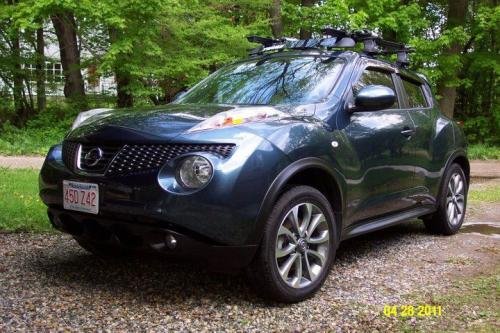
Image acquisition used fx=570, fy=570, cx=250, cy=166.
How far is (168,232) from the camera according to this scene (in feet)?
10.8

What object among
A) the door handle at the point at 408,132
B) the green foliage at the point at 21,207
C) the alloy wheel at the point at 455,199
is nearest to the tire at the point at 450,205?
the alloy wheel at the point at 455,199

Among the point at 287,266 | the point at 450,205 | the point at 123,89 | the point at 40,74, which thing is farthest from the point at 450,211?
the point at 40,74

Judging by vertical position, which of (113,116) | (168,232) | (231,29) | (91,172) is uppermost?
(231,29)

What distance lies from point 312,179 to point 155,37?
34.6 feet

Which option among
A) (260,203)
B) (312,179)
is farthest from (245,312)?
(312,179)

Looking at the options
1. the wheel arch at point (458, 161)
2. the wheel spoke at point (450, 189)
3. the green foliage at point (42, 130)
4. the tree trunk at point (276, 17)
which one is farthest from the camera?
the tree trunk at point (276, 17)

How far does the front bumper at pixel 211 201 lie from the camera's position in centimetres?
322

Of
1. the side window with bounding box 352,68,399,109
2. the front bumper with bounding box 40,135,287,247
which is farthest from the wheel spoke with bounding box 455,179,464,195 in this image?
the front bumper with bounding box 40,135,287,247

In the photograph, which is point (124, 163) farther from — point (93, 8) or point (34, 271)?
point (93, 8)

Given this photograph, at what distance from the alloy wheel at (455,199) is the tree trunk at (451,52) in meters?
11.8

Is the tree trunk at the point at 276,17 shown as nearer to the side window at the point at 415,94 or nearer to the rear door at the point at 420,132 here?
the side window at the point at 415,94

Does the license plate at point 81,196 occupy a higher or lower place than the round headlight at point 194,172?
lower

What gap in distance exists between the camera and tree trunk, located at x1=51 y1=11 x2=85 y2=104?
53.6 feet
